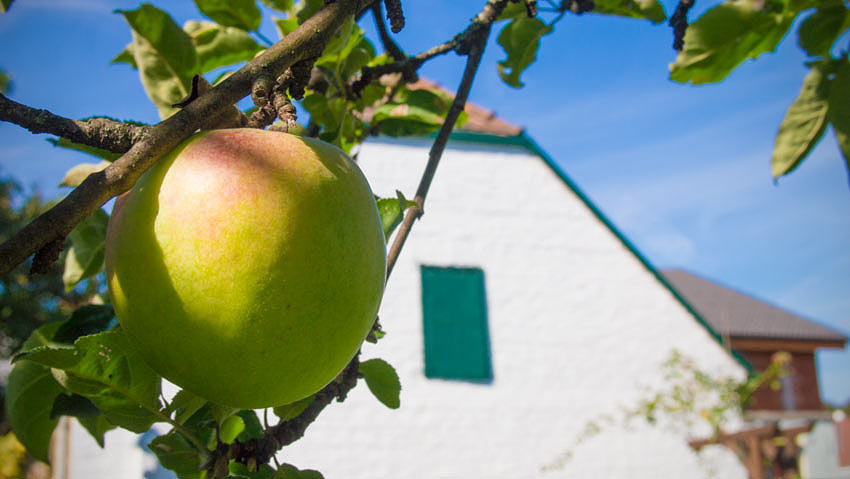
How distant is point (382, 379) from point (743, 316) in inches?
779

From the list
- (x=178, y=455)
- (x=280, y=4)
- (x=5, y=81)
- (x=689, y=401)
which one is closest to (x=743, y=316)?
(x=689, y=401)

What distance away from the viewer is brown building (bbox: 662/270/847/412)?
1708 cm

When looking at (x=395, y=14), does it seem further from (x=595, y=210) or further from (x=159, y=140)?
(x=595, y=210)

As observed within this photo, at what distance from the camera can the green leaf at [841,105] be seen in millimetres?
1354

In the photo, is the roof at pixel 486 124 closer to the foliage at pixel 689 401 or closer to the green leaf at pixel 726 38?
the foliage at pixel 689 401

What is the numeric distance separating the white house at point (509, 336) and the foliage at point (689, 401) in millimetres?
116

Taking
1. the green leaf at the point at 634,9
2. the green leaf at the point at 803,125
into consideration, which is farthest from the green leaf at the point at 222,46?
the green leaf at the point at 803,125

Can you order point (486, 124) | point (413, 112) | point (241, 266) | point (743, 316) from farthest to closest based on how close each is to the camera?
point (743, 316) < point (486, 124) < point (413, 112) < point (241, 266)

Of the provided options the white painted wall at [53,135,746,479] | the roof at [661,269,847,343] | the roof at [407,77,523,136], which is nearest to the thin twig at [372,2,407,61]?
the white painted wall at [53,135,746,479]

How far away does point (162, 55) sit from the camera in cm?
106

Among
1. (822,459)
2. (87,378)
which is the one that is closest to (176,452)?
(87,378)

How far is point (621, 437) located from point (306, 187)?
7.27 m

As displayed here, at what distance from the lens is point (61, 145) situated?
3.08 feet

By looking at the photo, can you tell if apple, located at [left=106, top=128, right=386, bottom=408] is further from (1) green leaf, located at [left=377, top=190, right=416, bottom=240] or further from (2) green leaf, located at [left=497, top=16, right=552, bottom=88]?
(2) green leaf, located at [left=497, top=16, right=552, bottom=88]
